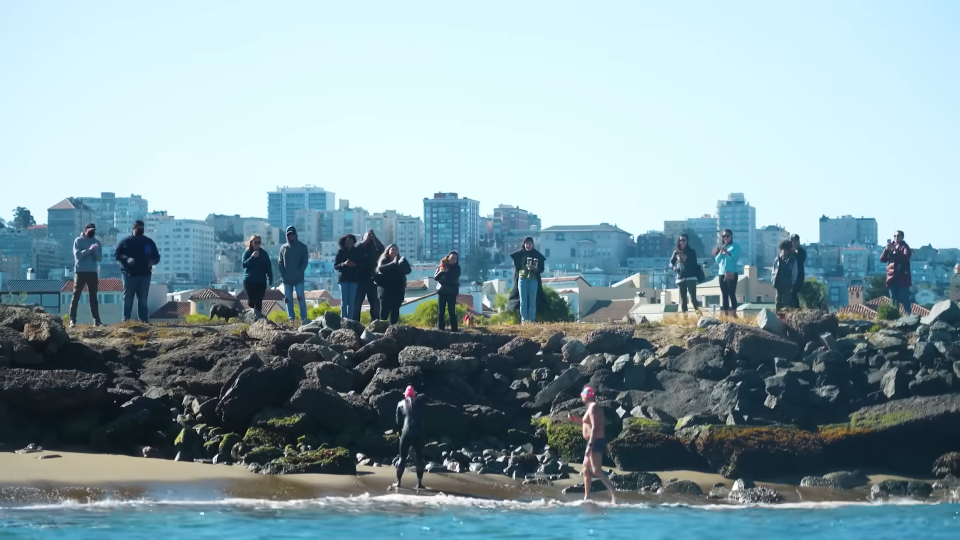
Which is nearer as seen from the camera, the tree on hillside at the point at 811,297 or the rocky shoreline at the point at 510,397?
the rocky shoreline at the point at 510,397

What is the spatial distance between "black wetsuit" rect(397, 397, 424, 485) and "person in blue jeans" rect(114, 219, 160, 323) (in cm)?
764

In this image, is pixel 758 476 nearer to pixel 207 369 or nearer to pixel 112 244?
pixel 207 369

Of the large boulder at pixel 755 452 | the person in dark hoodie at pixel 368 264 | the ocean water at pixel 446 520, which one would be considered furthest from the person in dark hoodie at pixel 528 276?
the ocean water at pixel 446 520

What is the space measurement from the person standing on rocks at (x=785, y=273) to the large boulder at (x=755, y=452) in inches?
280

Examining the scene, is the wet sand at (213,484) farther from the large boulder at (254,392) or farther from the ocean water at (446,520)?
the large boulder at (254,392)

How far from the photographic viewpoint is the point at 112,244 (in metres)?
191

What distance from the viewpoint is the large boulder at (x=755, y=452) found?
1827cm

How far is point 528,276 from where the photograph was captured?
24.6m

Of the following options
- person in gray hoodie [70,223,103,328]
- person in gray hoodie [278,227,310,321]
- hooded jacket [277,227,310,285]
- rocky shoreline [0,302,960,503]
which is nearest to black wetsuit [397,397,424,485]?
rocky shoreline [0,302,960,503]

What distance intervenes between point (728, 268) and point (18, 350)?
1370 centimetres

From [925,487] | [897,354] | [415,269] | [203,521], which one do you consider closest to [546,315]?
[897,354]

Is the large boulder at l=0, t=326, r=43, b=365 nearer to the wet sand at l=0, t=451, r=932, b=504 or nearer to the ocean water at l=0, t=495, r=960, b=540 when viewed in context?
the wet sand at l=0, t=451, r=932, b=504

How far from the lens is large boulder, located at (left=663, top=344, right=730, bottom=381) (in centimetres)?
2117

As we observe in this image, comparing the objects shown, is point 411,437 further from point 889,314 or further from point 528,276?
point 889,314
